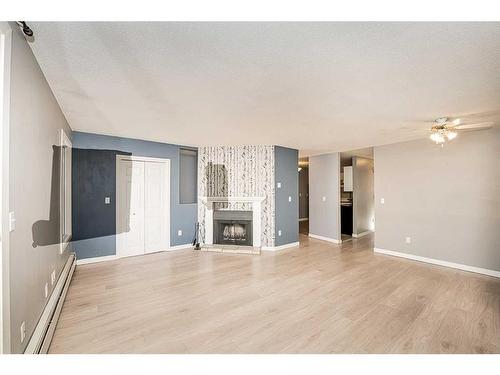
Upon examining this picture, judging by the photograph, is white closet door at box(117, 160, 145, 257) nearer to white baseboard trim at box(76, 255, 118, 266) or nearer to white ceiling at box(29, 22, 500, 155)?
white baseboard trim at box(76, 255, 118, 266)

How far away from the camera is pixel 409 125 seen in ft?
11.7

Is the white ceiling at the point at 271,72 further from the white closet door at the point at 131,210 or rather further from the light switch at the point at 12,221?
the white closet door at the point at 131,210

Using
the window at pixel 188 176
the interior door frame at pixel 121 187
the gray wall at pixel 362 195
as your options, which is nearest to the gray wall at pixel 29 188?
the interior door frame at pixel 121 187

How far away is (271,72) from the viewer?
6.49 feet

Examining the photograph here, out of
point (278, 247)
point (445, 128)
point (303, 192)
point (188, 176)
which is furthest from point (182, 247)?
point (303, 192)

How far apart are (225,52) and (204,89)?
0.70m

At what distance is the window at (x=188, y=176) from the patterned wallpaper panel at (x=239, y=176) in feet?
0.40

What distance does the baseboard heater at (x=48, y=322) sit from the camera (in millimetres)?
1727

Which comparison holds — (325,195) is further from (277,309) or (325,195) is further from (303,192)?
(277,309)

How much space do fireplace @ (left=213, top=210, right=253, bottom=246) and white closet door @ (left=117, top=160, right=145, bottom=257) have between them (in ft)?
5.35

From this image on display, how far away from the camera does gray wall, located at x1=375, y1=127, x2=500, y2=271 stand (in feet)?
12.3

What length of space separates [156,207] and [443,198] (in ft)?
18.8
